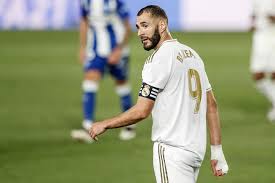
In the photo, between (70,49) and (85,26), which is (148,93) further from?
(70,49)

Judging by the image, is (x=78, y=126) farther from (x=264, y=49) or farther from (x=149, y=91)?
(x=149, y=91)

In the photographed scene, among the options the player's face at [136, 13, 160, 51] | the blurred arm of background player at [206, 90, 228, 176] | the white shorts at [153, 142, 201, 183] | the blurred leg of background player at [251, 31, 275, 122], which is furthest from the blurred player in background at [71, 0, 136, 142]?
the player's face at [136, 13, 160, 51]

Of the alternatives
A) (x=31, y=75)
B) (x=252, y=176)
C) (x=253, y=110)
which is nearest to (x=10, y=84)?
(x=31, y=75)

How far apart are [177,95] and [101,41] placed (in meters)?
5.70

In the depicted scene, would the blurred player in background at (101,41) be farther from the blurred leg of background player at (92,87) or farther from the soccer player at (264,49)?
the soccer player at (264,49)

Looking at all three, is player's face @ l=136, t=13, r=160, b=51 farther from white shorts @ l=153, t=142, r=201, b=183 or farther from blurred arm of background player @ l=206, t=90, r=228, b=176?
white shorts @ l=153, t=142, r=201, b=183

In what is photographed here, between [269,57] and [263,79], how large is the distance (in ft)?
1.37

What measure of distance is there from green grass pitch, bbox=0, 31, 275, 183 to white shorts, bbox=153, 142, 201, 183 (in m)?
3.09

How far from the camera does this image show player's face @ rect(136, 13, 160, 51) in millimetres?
6246

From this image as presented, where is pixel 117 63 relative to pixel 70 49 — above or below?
above

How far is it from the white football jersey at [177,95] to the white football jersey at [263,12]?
703 cm

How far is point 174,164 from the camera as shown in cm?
632

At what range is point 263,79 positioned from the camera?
13.3 meters

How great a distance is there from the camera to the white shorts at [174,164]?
6297mm
